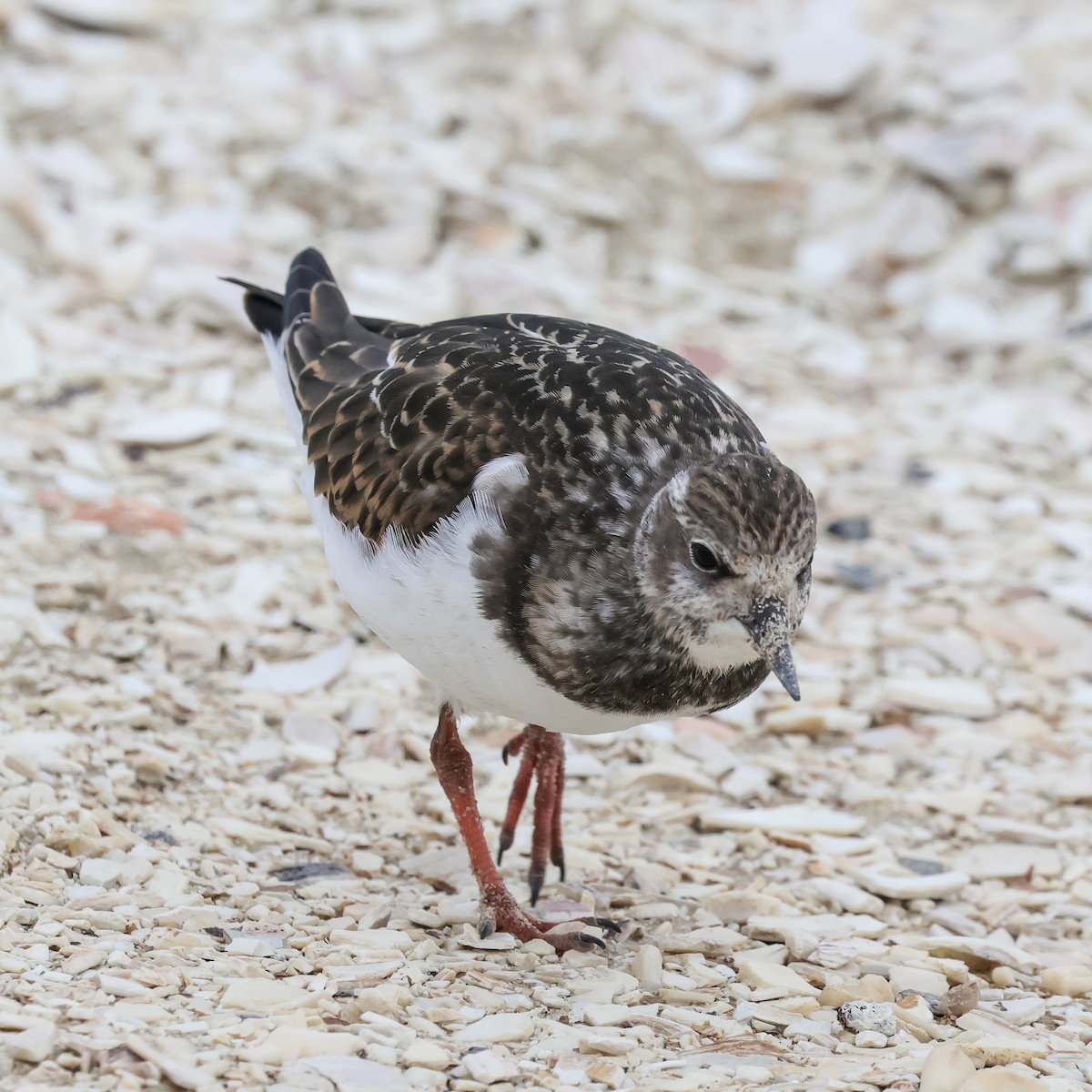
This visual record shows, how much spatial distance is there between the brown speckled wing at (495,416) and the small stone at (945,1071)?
1378 mm

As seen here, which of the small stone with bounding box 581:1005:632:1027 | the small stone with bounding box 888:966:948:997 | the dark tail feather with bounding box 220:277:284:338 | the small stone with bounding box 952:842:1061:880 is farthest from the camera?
the dark tail feather with bounding box 220:277:284:338

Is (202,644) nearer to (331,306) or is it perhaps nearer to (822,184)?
(331,306)

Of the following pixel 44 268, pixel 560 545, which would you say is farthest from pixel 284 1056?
pixel 44 268

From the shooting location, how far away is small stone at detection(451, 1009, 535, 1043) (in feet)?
10.8

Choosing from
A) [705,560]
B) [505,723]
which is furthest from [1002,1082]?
[505,723]

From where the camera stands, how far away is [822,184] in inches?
356

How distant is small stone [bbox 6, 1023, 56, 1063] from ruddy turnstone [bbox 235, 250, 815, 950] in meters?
1.24

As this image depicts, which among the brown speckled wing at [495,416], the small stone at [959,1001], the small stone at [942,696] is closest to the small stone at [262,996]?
the brown speckled wing at [495,416]

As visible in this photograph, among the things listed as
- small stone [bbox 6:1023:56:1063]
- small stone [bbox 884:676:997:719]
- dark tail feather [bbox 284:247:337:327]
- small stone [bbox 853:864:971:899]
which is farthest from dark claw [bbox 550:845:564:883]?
dark tail feather [bbox 284:247:337:327]

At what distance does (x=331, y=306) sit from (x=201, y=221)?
9.27ft

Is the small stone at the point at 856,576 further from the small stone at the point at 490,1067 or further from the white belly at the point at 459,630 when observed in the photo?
the small stone at the point at 490,1067

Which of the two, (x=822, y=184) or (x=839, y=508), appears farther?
(x=822, y=184)

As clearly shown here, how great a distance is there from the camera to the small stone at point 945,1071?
10.4 ft

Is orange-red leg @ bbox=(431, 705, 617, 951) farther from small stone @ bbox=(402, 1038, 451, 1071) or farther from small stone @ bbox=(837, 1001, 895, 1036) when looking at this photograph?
small stone @ bbox=(402, 1038, 451, 1071)
